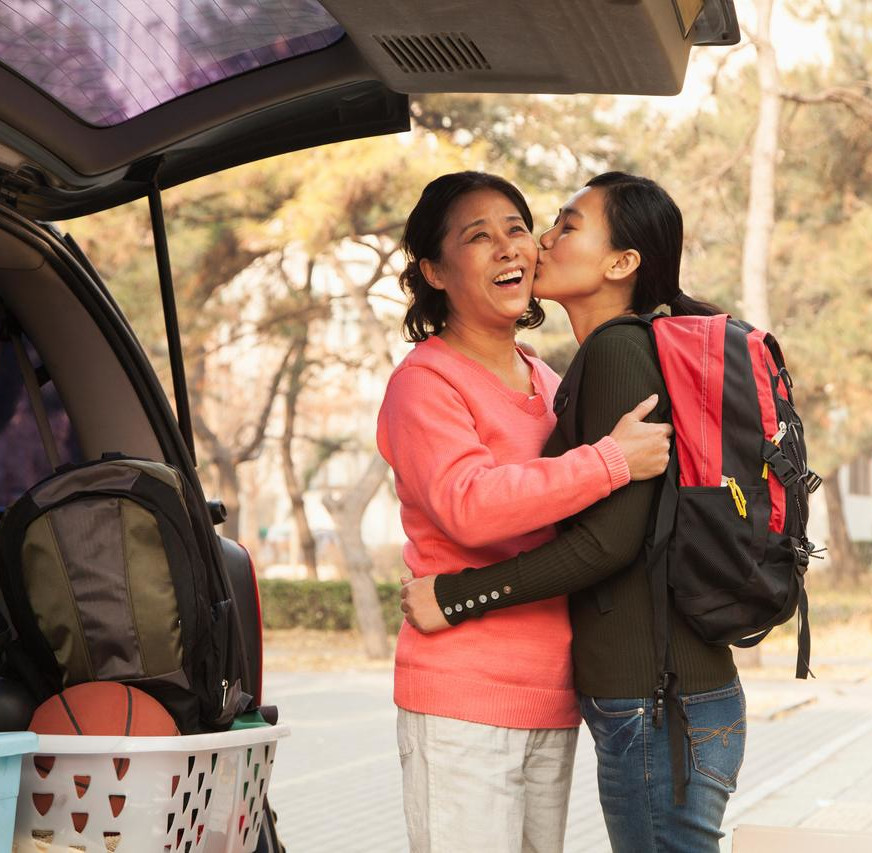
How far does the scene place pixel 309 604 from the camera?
73.5ft

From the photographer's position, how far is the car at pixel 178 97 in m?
2.28

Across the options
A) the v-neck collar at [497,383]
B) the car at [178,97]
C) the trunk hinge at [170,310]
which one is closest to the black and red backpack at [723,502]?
the v-neck collar at [497,383]

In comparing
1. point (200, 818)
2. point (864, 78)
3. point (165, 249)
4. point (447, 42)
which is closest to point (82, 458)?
point (165, 249)

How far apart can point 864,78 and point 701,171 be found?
2608mm

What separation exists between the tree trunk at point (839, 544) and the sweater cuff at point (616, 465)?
26481 millimetres

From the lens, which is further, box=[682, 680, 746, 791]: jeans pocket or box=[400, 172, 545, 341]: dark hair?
box=[400, 172, 545, 341]: dark hair

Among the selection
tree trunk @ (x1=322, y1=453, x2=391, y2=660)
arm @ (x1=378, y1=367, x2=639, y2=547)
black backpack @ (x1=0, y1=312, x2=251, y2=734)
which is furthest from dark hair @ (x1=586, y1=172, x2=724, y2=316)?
tree trunk @ (x1=322, y1=453, x2=391, y2=660)

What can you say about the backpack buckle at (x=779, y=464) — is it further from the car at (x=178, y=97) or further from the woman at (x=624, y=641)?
the car at (x=178, y=97)

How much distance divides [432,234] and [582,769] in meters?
7.49

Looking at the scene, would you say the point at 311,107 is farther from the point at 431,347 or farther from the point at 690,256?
the point at 690,256

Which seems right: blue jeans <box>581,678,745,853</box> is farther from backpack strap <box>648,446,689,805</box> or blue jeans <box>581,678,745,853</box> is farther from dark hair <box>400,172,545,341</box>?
dark hair <box>400,172,545,341</box>

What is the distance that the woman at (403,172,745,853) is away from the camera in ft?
8.05

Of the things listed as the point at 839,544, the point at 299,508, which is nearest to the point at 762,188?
the point at 299,508

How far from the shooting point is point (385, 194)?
1814cm
